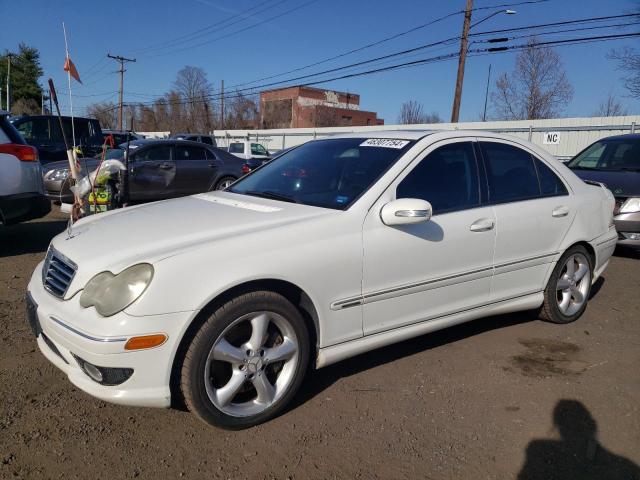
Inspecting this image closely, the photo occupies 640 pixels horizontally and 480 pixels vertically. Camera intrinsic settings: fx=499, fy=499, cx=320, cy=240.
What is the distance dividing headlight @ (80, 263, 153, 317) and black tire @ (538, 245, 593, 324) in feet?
10.4

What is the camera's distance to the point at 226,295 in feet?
8.02

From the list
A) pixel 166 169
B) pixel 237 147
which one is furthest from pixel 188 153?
pixel 237 147

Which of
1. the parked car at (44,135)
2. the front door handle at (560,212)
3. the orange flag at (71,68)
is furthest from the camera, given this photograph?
the parked car at (44,135)

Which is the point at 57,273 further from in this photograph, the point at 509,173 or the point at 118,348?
the point at 509,173

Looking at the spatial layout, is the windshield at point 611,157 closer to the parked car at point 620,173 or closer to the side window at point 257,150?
the parked car at point 620,173

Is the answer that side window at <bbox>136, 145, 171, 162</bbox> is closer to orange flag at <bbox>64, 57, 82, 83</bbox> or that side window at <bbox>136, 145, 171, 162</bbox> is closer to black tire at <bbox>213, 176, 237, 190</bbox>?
black tire at <bbox>213, 176, 237, 190</bbox>

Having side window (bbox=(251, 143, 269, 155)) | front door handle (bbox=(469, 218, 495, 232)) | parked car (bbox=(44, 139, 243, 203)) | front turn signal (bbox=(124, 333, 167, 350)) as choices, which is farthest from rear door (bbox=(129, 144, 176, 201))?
side window (bbox=(251, 143, 269, 155))

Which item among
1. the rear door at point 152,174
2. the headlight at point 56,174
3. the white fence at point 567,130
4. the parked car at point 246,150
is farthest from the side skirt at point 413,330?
the parked car at point 246,150

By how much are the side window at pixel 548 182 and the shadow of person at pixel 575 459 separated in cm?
185

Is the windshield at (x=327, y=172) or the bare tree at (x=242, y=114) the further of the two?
the bare tree at (x=242, y=114)

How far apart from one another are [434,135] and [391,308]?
50.8 inches

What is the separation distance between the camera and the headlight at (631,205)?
635cm

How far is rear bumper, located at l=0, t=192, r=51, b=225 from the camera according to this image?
217 inches

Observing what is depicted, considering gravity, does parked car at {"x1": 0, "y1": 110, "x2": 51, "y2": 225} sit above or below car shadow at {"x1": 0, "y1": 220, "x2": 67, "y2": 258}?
above
